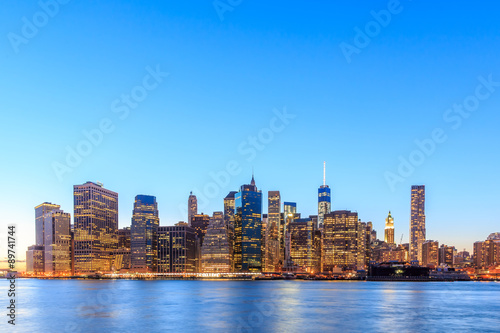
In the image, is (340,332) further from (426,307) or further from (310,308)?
(426,307)

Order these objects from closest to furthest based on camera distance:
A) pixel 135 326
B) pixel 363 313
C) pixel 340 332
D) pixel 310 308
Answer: pixel 340 332 → pixel 135 326 → pixel 363 313 → pixel 310 308

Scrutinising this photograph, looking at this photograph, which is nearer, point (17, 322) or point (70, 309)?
point (17, 322)

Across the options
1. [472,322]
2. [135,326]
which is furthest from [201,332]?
[472,322]

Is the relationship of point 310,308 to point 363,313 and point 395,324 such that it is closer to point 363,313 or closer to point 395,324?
point 363,313

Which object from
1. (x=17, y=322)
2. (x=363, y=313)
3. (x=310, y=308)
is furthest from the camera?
(x=310, y=308)

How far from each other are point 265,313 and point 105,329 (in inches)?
1139

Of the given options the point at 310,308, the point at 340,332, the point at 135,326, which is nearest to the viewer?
the point at 340,332

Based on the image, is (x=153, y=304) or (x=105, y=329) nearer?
(x=105, y=329)

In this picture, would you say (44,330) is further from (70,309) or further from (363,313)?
(363,313)

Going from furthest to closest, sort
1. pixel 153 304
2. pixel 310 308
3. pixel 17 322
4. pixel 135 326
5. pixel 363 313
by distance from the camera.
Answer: pixel 153 304
pixel 310 308
pixel 363 313
pixel 17 322
pixel 135 326

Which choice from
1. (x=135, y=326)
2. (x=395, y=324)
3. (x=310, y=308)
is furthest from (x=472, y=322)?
(x=135, y=326)

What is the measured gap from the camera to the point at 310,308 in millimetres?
89125

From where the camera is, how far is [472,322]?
72.7 m

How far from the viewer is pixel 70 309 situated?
85875mm
